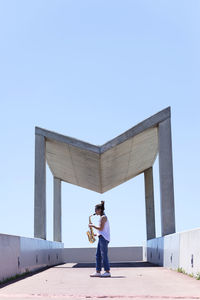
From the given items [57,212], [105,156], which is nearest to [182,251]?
[105,156]

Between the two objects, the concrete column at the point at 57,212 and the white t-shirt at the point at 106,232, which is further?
the concrete column at the point at 57,212

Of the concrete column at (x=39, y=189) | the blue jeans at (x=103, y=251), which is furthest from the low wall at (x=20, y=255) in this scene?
the blue jeans at (x=103, y=251)

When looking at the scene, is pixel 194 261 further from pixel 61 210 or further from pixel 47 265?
pixel 61 210

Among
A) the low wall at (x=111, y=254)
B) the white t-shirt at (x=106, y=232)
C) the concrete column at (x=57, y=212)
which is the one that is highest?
the concrete column at (x=57, y=212)

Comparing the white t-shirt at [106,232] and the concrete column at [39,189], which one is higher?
the concrete column at [39,189]

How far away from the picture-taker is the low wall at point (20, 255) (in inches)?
388

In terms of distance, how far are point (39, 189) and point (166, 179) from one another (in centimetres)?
440

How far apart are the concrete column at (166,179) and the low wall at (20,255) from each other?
3.86 meters

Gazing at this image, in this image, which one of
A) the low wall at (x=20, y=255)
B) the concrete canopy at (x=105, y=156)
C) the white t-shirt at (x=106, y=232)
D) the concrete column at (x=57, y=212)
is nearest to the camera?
the low wall at (x=20, y=255)

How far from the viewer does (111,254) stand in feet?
93.5

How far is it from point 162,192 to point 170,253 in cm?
338

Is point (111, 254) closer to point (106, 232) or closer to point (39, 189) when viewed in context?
point (39, 189)

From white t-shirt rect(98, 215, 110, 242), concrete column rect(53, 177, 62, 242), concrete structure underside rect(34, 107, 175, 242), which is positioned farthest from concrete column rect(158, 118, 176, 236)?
concrete column rect(53, 177, 62, 242)

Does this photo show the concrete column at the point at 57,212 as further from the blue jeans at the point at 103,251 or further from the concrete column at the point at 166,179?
the blue jeans at the point at 103,251
